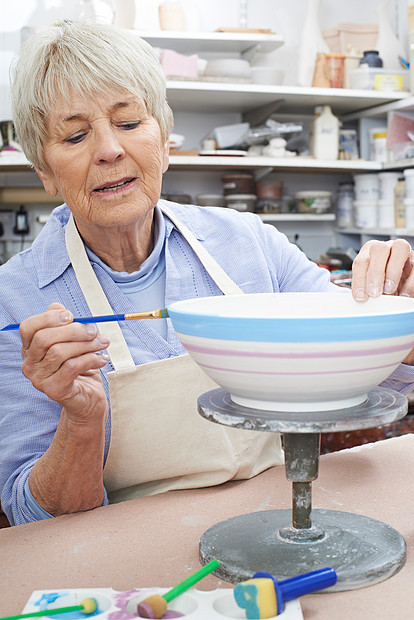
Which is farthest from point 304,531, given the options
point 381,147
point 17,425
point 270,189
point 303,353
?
point 381,147

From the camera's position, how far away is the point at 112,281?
133 cm

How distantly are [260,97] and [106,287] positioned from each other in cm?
221

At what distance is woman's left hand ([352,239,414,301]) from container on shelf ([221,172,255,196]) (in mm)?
2373

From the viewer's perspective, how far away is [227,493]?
42.9 inches

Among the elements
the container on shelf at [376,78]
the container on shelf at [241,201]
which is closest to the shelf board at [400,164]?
the container on shelf at [376,78]

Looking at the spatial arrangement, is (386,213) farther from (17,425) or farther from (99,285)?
(17,425)

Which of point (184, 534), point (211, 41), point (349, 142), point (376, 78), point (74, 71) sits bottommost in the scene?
point (184, 534)

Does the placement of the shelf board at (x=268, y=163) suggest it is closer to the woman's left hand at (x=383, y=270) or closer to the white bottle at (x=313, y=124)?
the white bottle at (x=313, y=124)

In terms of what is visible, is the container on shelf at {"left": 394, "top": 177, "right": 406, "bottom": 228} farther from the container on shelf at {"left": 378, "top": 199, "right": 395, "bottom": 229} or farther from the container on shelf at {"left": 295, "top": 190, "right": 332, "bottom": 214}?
the container on shelf at {"left": 295, "top": 190, "right": 332, "bottom": 214}

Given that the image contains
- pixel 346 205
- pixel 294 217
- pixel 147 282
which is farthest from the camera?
pixel 346 205

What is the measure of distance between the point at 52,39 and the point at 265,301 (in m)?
0.67

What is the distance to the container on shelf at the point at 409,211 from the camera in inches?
120

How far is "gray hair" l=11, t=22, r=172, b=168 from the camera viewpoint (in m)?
1.23

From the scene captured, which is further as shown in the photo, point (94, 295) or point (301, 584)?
point (94, 295)
